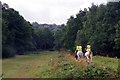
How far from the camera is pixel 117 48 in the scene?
176 ft

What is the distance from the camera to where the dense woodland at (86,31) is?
5806cm

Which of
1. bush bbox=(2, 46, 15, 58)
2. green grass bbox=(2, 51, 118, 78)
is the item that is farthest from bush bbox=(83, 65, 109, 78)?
bush bbox=(2, 46, 15, 58)

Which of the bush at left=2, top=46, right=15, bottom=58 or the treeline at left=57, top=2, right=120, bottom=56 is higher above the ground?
the treeline at left=57, top=2, right=120, bottom=56

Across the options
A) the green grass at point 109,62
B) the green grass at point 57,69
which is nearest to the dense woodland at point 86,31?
the green grass at point 57,69

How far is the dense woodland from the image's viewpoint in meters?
58.1

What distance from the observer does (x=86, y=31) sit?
69.4 meters

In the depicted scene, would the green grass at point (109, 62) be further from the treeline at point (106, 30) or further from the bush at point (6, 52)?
the bush at point (6, 52)

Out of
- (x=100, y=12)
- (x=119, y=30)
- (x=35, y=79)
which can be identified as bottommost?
(x=35, y=79)

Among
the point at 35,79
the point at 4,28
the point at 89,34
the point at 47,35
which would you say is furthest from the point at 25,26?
the point at 35,79

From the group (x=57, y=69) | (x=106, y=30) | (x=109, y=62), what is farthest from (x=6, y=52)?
(x=57, y=69)

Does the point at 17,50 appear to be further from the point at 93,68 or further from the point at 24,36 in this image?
the point at 93,68

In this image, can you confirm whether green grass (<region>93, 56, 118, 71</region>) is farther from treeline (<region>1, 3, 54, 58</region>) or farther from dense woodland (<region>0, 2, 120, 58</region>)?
treeline (<region>1, 3, 54, 58</region>)

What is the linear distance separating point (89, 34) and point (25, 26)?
2657cm

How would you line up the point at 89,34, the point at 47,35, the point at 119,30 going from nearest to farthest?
the point at 119,30 < the point at 89,34 < the point at 47,35
